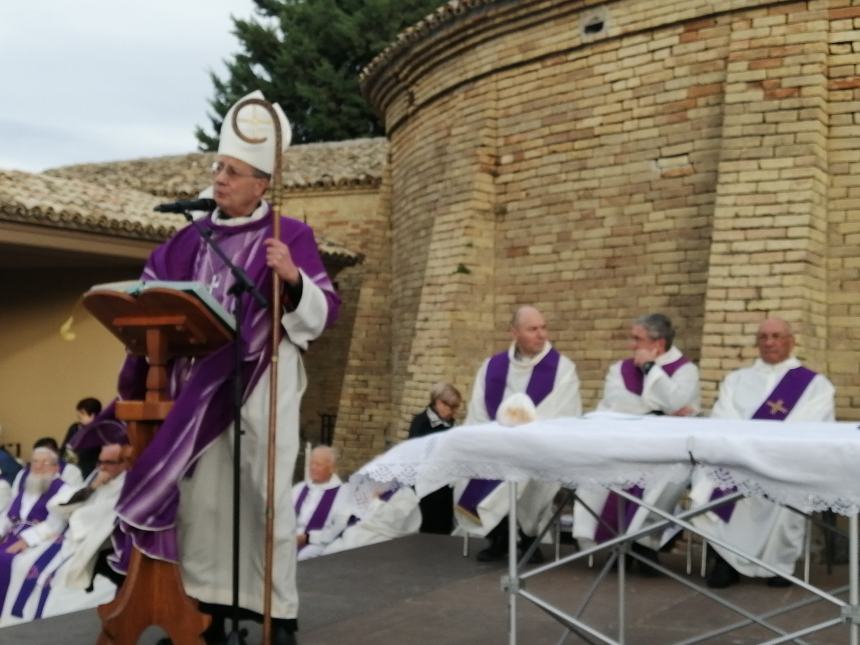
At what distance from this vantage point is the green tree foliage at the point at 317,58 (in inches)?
1198

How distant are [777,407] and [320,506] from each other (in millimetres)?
3492

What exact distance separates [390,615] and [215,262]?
2.05 metres

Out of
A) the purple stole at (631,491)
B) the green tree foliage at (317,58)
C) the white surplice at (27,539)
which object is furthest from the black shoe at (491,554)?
the green tree foliage at (317,58)

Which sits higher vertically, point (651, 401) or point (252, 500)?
point (651, 401)

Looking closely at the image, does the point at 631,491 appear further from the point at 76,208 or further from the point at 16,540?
the point at 76,208

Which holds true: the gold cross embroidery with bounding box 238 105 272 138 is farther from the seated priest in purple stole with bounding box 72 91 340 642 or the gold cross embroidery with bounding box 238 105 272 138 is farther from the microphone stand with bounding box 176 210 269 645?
the microphone stand with bounding box 176 210 269 645

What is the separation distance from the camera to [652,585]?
21.8 ft

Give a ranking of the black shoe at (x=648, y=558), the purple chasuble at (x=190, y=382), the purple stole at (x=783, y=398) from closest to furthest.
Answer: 1. the purple chasuble at (x=190, y=382)
2. the black shoe at (x=648, y=558)
3. the purple stole at (x=783, y=398)

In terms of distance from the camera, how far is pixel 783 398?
7.12m

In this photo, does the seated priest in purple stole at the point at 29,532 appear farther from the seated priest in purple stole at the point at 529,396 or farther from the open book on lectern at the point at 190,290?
the open book on lectern at the point at 190,290

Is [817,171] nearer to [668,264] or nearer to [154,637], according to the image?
[668,264]

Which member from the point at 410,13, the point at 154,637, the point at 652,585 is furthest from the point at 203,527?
the point at 410,13

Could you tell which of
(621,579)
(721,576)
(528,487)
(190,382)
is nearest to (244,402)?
(190,382)

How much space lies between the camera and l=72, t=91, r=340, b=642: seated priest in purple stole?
14.9 feet
